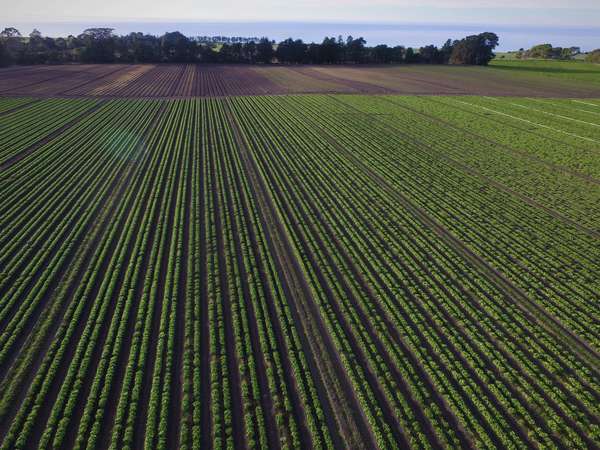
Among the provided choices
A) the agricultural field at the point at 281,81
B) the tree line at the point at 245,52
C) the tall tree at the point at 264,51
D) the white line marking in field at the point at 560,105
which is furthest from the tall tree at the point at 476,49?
the white line marking in field at the point at 560,105

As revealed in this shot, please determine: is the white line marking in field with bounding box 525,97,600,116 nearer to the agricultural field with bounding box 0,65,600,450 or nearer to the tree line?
the agricultural field with bounding box 0,65,600,450

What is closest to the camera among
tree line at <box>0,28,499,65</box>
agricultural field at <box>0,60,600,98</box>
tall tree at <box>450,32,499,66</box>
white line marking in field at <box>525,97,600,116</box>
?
white line marking in field at <box>525,97,600,116</box>

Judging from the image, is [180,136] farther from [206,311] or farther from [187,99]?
[206,311]

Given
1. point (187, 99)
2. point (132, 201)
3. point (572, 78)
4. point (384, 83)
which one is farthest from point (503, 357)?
point (572, 78)

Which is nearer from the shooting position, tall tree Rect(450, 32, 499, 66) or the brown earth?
the brown earth

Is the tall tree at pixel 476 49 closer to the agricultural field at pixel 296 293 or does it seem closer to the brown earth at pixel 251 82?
the brown earth at pixel 251 82

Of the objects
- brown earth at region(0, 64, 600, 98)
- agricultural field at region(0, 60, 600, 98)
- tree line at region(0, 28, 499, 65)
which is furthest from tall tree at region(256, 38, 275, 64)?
brown earth at region(0, 64, 600, 98)
